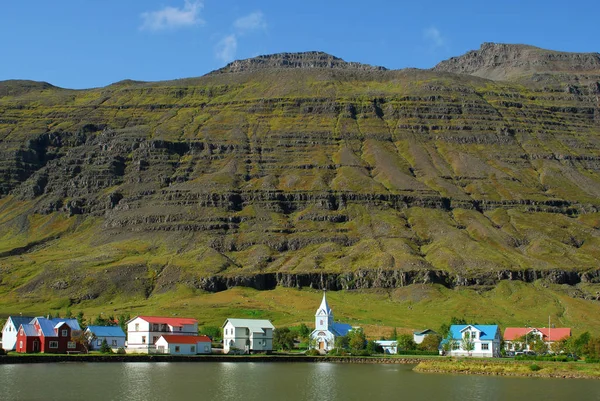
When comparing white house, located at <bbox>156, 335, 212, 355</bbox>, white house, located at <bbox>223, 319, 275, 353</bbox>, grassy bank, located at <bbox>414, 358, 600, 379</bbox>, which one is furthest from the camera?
white house, located at <bbox>223, 319, 275, 353</bbox>

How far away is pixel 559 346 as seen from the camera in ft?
514

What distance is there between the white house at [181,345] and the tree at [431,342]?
41505 mm

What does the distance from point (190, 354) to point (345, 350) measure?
2860 centimetres

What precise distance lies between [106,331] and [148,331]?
771cm

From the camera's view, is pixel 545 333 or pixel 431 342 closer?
pixel 431 342

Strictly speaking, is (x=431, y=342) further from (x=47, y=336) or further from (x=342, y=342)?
(x=47, y=336)

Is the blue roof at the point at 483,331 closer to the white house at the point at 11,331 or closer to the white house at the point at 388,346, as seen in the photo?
the white house at the point at 388,346

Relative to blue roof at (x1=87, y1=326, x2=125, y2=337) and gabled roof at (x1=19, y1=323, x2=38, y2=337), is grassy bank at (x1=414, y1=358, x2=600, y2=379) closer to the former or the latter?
blue roof at (x1=87, y1=326, x2=125, y2=337)

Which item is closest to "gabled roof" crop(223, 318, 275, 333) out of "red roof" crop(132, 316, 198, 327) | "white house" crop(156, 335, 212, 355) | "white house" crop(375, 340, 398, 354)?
"red roof" crop(132, 316, 198, 327)

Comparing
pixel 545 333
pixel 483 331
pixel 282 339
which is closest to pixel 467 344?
pixel 483 331

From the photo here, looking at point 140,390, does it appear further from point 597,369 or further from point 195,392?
point 597,369

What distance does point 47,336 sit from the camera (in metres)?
140

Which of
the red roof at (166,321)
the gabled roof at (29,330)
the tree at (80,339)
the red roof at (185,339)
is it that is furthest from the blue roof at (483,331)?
the gabled roof at (29,330)

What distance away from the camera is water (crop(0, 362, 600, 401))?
302 feet
